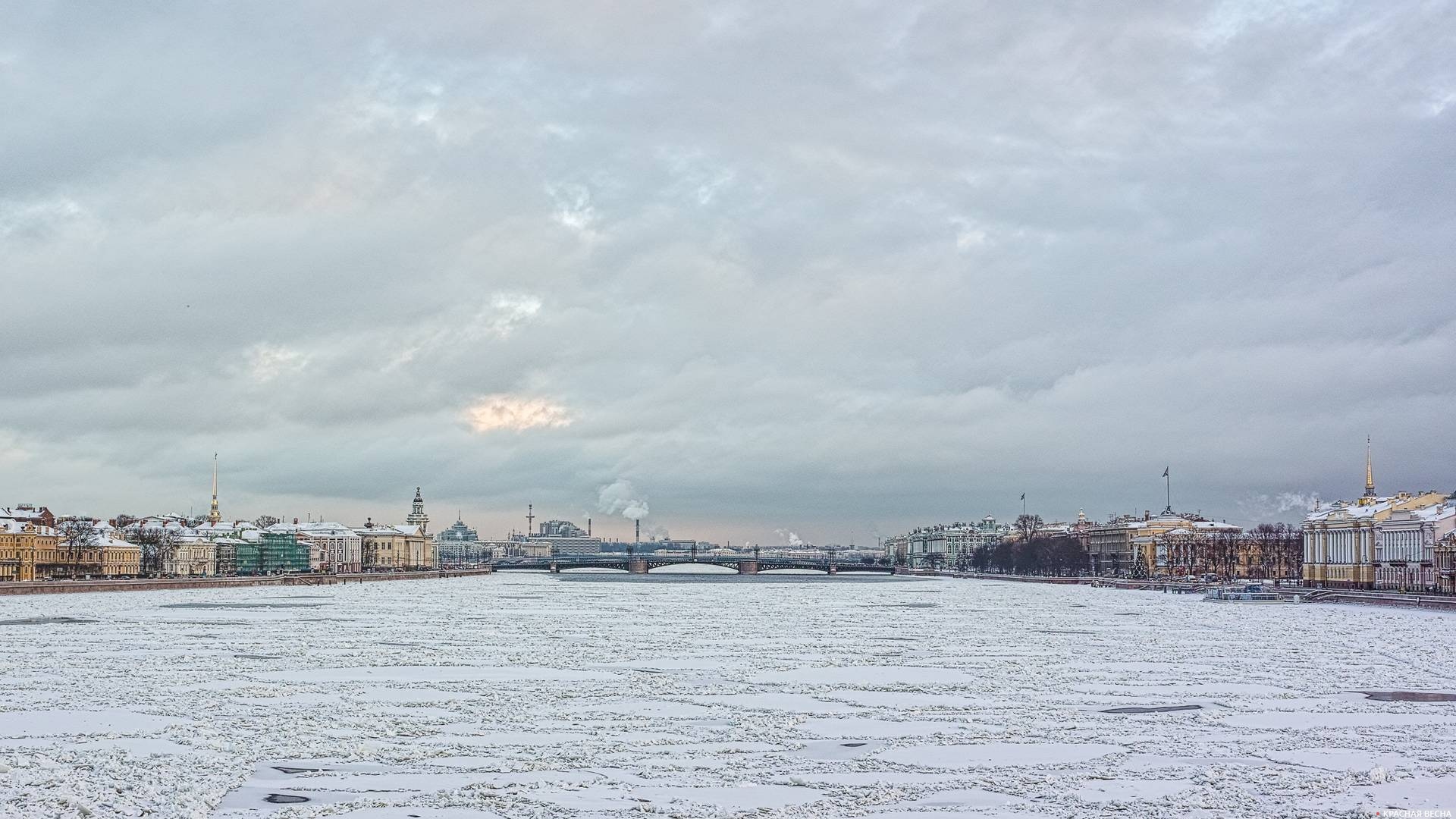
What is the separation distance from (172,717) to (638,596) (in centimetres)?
6439

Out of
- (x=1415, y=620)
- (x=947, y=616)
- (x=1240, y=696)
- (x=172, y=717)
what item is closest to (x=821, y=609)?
(x=947, y=616)

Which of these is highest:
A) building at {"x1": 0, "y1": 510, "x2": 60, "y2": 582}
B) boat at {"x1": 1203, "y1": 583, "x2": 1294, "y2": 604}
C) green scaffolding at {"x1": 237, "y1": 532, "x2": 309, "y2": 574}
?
building at {"x1": 0, "y1": 510, "x2": 60, "y2": 582}

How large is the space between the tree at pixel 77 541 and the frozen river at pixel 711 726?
95772mm

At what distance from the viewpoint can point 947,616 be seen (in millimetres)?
54344

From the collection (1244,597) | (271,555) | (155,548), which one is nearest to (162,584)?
(155,548)

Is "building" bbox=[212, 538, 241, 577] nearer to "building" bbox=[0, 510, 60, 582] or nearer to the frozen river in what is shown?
"building" bbox=[0, 510, 60, 582]

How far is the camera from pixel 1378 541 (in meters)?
122

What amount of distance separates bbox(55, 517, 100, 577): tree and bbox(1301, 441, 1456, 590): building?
100831 mm

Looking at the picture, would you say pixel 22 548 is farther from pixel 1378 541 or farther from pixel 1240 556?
pixel 1240 556

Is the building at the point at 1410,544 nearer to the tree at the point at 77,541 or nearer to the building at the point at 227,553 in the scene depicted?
the tree at the point at 77,541

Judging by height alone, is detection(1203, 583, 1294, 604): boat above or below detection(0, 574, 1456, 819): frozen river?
below

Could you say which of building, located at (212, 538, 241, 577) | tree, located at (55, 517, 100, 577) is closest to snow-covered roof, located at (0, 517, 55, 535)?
tree, located at (55, 517, 100, 577)

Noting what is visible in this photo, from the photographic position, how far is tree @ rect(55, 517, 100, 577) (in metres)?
127

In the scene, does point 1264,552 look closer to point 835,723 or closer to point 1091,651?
point 1091,651
